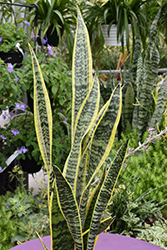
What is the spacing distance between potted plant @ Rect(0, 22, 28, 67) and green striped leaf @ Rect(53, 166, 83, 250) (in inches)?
35.6

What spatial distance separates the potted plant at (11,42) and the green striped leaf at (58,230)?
3.01ft

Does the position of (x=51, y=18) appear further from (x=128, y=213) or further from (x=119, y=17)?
(x=128, y=213)

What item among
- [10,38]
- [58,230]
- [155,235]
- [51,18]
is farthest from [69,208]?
[51,18]

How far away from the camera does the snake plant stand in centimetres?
37

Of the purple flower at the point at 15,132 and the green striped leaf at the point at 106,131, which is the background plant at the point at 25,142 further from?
the green striped leaf at the point at 106,131

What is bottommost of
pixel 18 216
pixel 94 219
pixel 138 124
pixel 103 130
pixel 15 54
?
pixel 18 216

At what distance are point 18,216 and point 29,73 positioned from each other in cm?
68

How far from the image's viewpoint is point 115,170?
1.29 ft

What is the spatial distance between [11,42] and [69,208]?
38.9 inches

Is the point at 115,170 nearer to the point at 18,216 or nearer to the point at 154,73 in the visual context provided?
the point at 18,216

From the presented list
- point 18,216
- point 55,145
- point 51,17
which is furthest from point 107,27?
point 18,216

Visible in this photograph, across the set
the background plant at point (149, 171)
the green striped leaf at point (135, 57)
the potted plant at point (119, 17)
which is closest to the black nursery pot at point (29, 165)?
the background plant at point (149, 171)

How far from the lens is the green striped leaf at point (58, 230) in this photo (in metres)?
0.35

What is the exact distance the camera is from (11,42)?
1.11 metres
